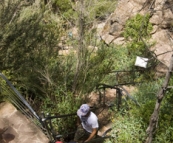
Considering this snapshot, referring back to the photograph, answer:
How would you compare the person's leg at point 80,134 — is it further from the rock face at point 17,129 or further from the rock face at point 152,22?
the rock face at point 152,22

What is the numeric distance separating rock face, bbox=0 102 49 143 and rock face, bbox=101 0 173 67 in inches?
266

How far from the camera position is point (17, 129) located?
485 cm

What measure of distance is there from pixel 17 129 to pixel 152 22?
8.54 metres

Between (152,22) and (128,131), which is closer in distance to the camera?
(128,131)

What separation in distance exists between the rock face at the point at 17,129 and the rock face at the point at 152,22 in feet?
22.2

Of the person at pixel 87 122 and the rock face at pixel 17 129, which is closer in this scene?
the rock face at pixel 17 129

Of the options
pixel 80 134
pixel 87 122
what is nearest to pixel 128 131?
pixel 87 122

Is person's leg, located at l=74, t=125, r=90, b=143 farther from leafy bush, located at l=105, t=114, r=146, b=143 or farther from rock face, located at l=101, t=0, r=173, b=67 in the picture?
rock face, located at l=101, t=0, r=173, b=67

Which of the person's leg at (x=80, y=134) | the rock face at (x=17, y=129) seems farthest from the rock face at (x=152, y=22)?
the rock face at (x=17, y=129)

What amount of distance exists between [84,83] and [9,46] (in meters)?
2.63

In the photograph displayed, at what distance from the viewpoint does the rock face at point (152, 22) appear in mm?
10531

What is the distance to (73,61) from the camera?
7145 millimetres

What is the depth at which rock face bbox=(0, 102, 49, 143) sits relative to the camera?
459 cm

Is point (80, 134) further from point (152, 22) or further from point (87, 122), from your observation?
point (152, 22)
